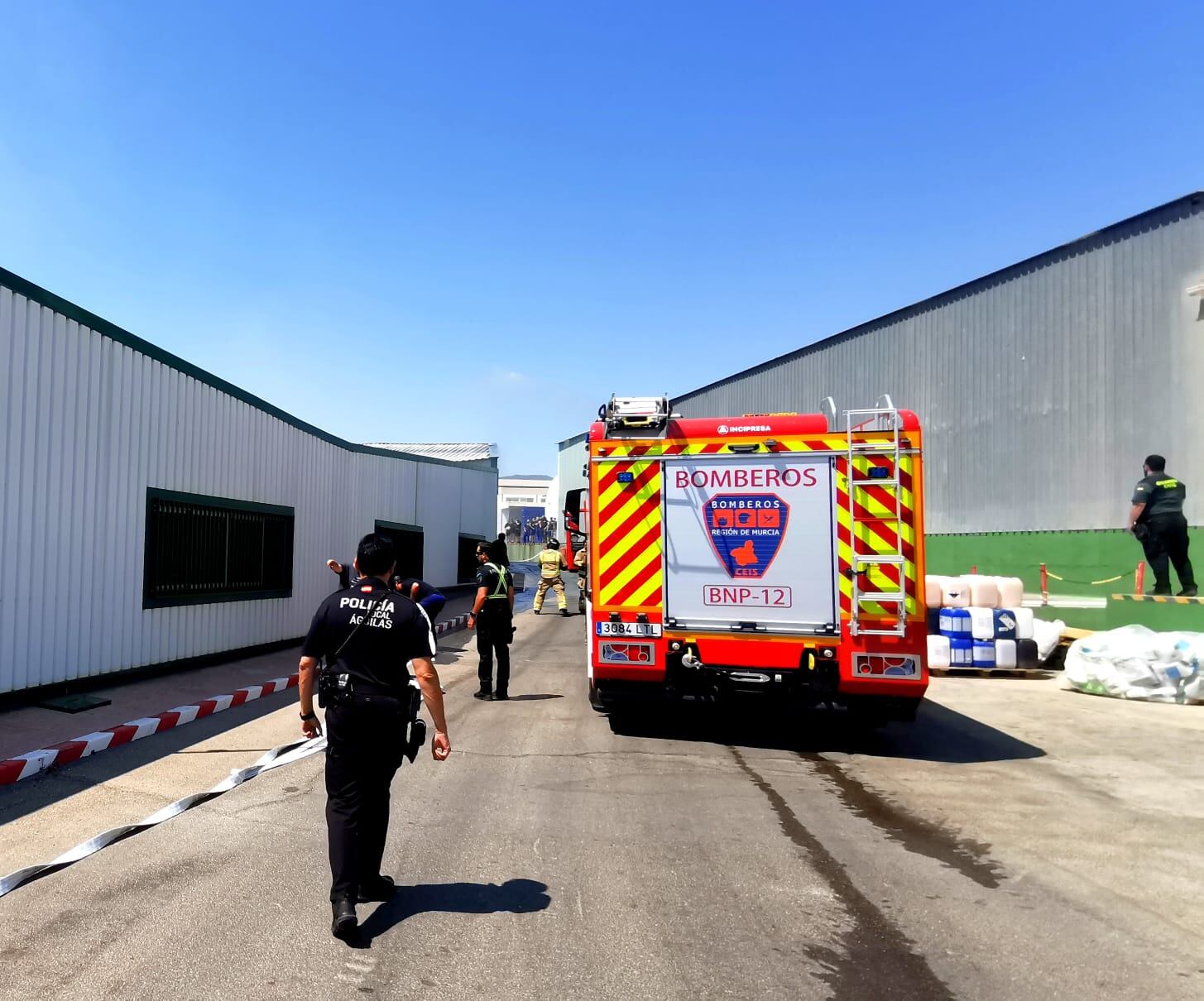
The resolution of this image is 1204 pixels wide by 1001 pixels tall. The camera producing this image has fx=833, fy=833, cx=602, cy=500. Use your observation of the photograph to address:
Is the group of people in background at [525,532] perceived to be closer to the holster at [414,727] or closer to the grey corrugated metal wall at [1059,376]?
the grey corrugated metal wall at [1059,376]

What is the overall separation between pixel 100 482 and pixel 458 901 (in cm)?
716

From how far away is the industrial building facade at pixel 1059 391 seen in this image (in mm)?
17344

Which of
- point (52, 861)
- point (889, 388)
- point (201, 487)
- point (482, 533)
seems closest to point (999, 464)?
point (889, 388)

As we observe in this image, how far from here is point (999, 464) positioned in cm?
2148

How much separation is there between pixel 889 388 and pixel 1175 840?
22.1 m

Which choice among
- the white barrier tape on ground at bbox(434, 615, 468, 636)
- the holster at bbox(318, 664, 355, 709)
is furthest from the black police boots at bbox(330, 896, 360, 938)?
the white barrier tape on ground at bbox(434, 615, 468, 636)

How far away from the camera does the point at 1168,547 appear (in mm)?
12594

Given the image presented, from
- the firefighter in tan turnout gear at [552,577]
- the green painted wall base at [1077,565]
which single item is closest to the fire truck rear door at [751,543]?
the green painted wall base at [1077,565]

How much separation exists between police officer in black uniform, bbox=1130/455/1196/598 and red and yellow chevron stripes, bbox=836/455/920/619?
8026mm

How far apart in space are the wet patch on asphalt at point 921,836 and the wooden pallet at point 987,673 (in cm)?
658

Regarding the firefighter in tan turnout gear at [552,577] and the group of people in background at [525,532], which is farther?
the group of people in background at [525,532]

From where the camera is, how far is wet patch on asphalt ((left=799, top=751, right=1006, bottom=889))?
14.7 ft

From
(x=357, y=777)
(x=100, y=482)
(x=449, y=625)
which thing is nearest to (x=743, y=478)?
(x=357, y=777)

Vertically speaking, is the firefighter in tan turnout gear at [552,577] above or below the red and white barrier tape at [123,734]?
above
